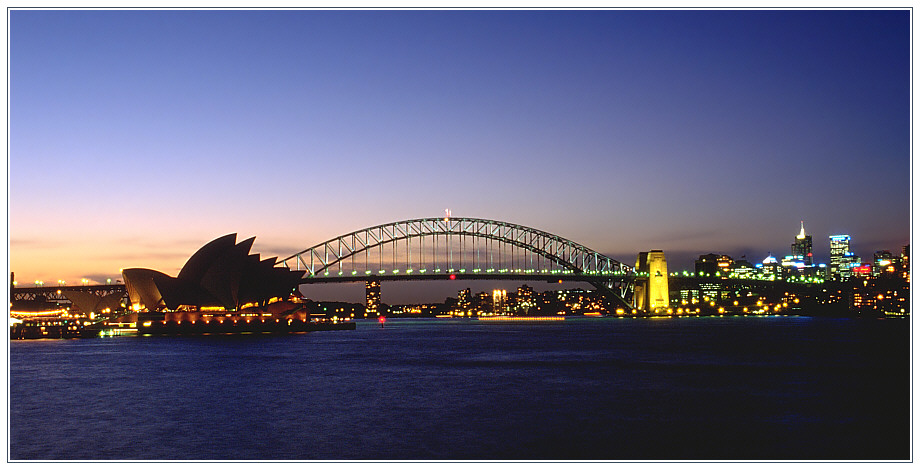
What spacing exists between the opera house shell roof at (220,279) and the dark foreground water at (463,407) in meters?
29.4

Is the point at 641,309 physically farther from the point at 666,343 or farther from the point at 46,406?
the point at 46,406

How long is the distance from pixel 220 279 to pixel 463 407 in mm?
51395

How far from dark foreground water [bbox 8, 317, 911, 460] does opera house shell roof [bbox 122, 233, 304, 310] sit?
2941cm

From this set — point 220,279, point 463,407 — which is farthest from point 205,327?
point 463,407

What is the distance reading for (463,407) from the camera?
2230 centimetres

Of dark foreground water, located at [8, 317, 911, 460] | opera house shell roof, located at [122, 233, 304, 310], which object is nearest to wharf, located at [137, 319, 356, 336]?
opera house shell roof, located at [122, 233, 304, 310]

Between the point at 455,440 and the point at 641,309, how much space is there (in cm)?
9354

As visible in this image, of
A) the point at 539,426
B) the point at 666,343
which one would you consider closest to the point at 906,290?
the point at 666,343

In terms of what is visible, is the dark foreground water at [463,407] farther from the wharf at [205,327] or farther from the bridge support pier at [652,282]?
the bridge support pier at [652,282]

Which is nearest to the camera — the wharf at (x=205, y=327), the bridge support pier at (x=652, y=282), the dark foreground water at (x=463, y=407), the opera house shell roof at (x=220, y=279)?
the dark foreground water at (x=463, y=407)

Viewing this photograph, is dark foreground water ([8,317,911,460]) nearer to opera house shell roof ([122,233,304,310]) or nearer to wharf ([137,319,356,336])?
opera house shell roof ([122,233,304,310])

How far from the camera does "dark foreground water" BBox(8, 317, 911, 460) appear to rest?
16.8 meters

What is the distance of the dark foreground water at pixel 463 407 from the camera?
16844mm

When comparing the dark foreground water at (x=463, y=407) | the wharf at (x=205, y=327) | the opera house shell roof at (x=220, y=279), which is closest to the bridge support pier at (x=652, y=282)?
the opera house shell roof at (x=220, y=279)
